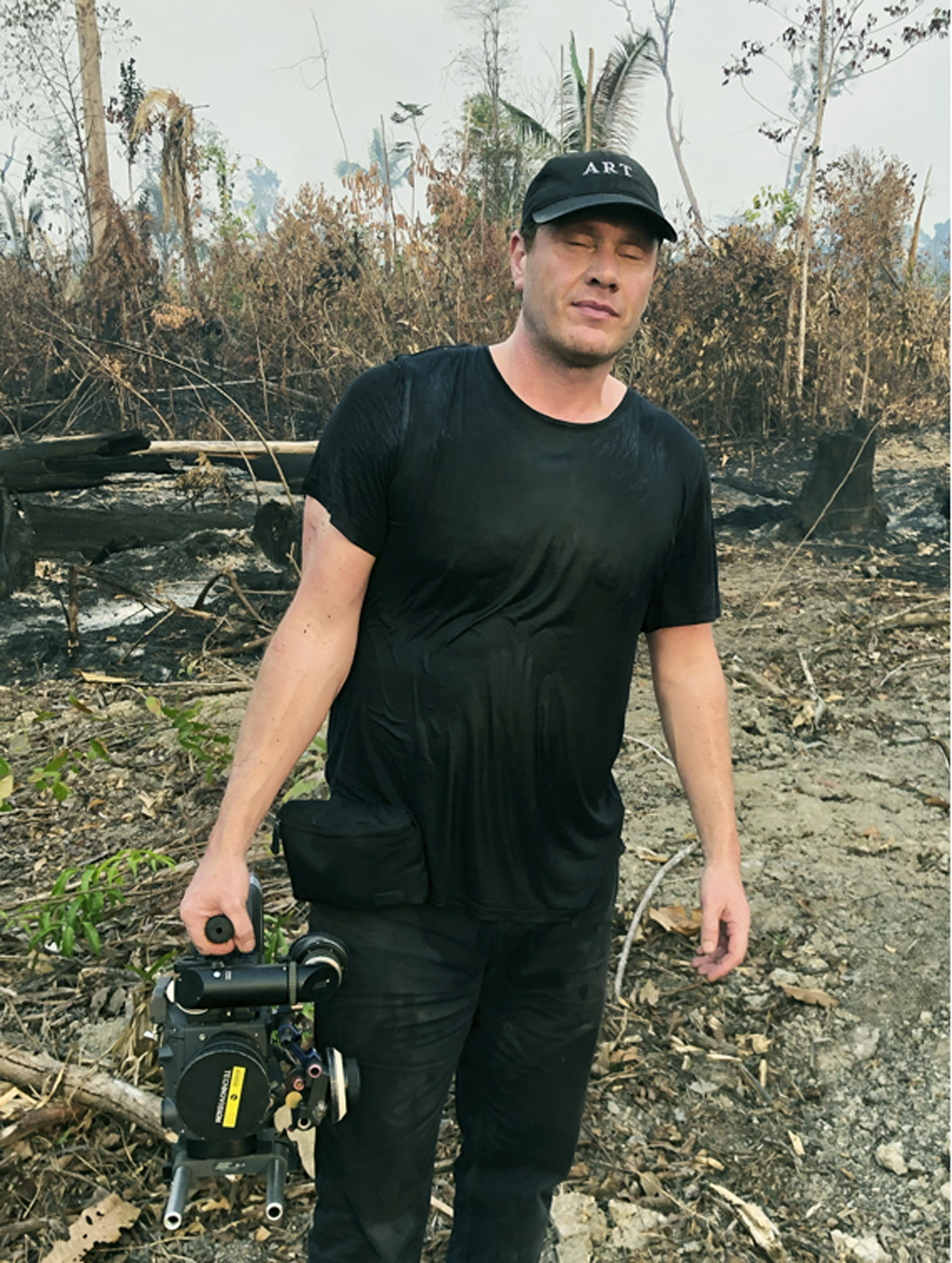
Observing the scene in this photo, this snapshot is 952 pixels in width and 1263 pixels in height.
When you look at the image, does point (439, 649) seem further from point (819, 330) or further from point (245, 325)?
point (819, 330)

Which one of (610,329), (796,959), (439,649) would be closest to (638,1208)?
(796,959)

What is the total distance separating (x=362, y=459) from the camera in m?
1.57

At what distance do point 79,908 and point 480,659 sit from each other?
2030 mm

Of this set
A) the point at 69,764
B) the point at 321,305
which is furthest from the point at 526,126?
the point at 69,764

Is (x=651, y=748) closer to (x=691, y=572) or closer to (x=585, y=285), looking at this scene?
(x=691, y=572)

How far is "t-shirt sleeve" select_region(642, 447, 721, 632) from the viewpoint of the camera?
178 cm

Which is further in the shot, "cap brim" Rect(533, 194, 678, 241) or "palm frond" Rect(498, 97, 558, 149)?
"palm frond" Rect(498, 97, 558, 149)

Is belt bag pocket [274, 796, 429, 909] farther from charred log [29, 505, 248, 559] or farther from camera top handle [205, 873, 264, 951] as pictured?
charred log [29, 505, 248, 559]

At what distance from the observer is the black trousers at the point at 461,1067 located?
5.39ft

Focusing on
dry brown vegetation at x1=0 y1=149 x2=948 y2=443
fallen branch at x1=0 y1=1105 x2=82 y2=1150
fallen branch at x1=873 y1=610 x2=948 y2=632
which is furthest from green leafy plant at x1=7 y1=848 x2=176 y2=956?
fallen branch at x1=873 y1=610 x2=948 y2=632

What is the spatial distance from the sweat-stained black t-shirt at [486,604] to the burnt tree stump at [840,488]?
554 cm

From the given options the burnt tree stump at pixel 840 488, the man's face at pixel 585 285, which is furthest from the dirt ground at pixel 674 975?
the man's face at pixel 585 285

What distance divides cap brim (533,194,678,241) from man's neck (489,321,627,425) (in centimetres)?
18

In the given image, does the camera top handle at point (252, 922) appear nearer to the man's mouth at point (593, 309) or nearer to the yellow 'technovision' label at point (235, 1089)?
the yellow 'technovision' label at point (235, 1089)
